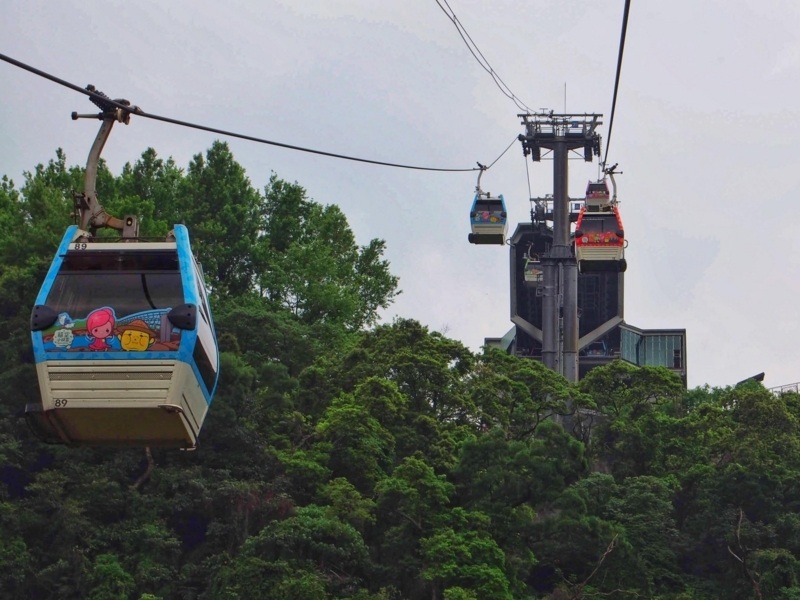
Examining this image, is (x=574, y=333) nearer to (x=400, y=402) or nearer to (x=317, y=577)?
(x=400, y=402)

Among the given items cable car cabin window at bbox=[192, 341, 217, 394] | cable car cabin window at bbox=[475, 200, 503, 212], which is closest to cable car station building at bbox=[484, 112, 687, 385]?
cable car cabin window at bbox=[475, 200, 503, 212]

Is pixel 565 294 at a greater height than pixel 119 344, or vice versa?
pixel 565 294

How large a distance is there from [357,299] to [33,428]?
3259cm

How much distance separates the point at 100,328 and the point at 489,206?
2171cm

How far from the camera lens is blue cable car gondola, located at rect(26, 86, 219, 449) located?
41.7 feet

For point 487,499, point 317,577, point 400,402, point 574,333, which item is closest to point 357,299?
point 574,333

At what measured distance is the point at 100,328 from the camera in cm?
1283

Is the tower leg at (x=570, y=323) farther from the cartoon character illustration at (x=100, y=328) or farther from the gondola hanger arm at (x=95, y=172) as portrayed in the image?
the cartoon character illustration at (x=100, y=328)

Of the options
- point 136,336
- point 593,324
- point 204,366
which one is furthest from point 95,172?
point 593,324

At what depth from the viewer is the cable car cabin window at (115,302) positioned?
12.8 metres

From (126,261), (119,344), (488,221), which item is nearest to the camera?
(119,344)

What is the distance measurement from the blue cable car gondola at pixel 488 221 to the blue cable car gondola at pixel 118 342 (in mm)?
20260

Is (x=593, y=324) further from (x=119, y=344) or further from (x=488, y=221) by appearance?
(x=119, y=344)

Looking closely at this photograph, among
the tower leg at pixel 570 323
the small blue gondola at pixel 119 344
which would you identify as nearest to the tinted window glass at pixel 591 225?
the tower leg at pixel 570 323
